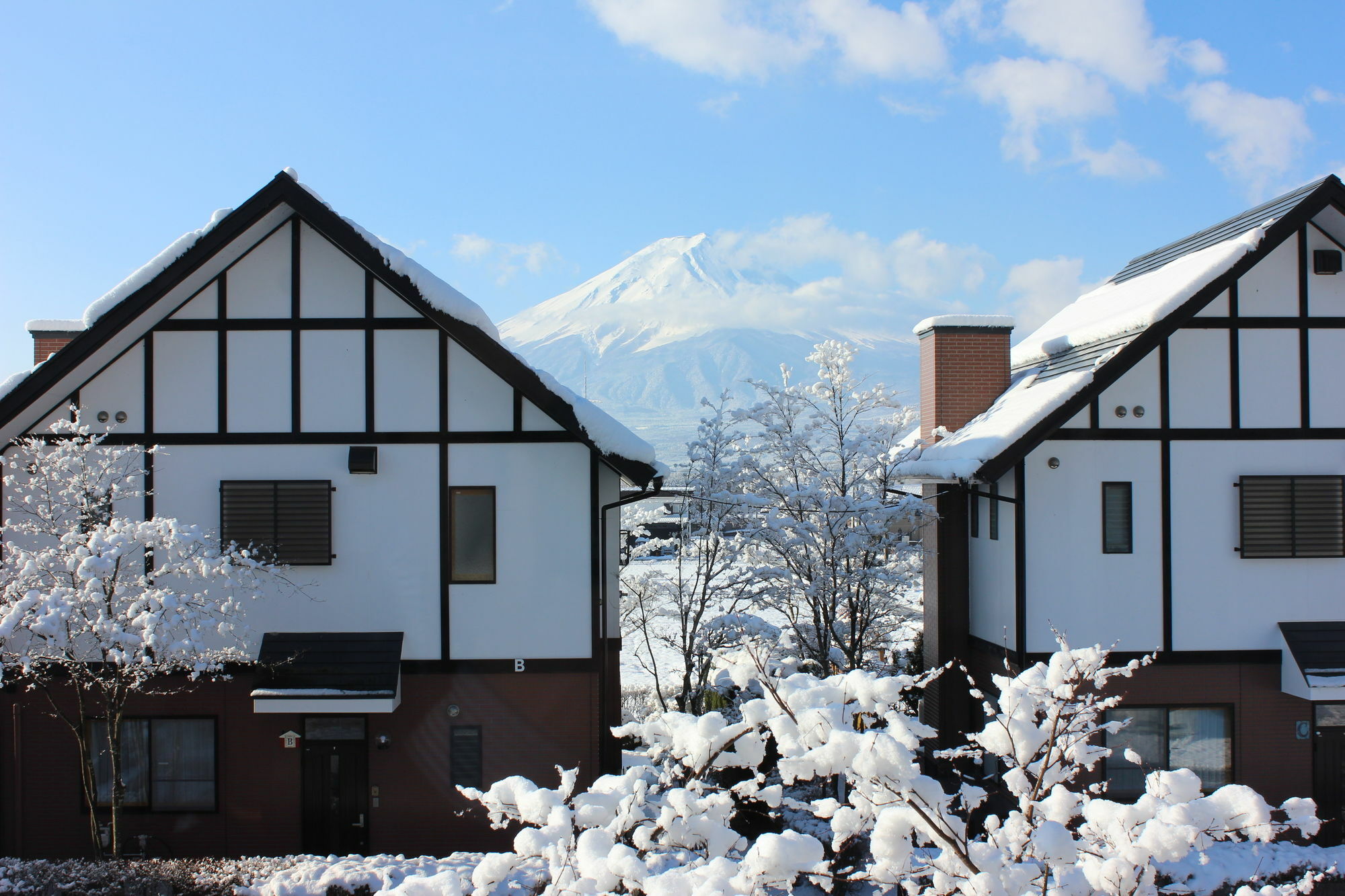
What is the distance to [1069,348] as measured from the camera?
13.5 m

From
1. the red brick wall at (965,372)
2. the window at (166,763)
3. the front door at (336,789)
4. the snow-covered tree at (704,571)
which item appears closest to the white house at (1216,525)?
the red brick wall at (965,372)

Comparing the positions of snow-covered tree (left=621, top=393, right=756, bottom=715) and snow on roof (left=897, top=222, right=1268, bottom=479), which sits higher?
snow on roof (left=897, top=222, right=1268, bottom=479)

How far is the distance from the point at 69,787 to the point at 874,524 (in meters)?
11.7

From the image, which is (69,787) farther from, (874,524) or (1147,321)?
(1147,321)

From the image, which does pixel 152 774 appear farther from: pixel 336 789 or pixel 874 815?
pixel 874 815

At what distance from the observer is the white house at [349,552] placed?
10977mm

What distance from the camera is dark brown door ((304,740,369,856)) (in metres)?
11.0

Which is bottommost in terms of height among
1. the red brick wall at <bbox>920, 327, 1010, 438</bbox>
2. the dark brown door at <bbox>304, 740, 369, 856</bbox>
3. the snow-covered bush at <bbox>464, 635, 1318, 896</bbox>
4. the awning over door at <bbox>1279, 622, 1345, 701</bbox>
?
the dark brown door at <bbox>304, 740, 369, 856</bbox>

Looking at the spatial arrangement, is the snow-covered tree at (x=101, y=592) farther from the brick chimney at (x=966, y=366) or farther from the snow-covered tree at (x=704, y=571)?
the brick chimney at (x=966, y=366)

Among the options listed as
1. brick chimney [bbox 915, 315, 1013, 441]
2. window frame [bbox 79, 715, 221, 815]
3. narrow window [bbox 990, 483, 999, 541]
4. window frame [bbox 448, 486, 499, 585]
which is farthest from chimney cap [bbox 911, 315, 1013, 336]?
window frame [bbox 79, 715, 221, 815]

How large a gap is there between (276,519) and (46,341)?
6.73 m

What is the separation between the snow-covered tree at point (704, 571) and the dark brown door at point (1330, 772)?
8.08m

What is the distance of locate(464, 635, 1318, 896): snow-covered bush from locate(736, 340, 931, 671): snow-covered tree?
8.71m

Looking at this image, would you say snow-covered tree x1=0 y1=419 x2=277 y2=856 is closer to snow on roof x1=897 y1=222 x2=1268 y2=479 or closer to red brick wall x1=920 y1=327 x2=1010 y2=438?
snow on roof x1=897 y1=222 x2=1268 y2=479
